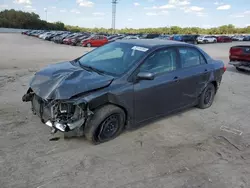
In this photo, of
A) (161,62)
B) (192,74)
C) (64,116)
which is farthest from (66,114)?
(192,74)

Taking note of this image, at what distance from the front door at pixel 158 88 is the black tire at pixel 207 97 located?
107 cm

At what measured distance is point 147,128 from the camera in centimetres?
423

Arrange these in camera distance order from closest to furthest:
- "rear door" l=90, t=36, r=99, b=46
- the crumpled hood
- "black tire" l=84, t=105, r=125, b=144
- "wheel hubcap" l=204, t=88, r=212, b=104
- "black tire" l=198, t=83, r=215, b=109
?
1. the crumpled hood
2. "black tire" l=84, t=105, r=125, b=144
3. "black tire" l=198, t=83, r=215, b=109
4. "wheel hubcap" l=204, t=88, r=212, b=104
5. "rear door" l=90, t=36, r=99, b=46

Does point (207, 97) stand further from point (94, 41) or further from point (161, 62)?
point (94, 41)

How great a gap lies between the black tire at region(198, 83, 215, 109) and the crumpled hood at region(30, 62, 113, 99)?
8.68 feet

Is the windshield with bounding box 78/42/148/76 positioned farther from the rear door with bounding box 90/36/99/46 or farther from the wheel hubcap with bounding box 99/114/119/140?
the rear door with bounding box 90/36/99/46

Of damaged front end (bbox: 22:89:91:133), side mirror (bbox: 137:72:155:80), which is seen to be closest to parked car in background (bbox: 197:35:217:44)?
side mirror (bbox: 137:72:155:80)

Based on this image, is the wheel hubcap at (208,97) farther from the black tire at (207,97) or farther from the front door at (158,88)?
the front door at (158,88)

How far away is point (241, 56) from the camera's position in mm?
9625

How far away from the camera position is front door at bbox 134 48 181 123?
12.4 feet

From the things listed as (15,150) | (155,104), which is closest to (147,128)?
(155,104)

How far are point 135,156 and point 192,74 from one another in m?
2.22

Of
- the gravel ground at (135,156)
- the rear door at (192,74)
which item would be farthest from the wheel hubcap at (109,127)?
the rear door at (192,74)

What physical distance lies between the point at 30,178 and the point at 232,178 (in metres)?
2.57
